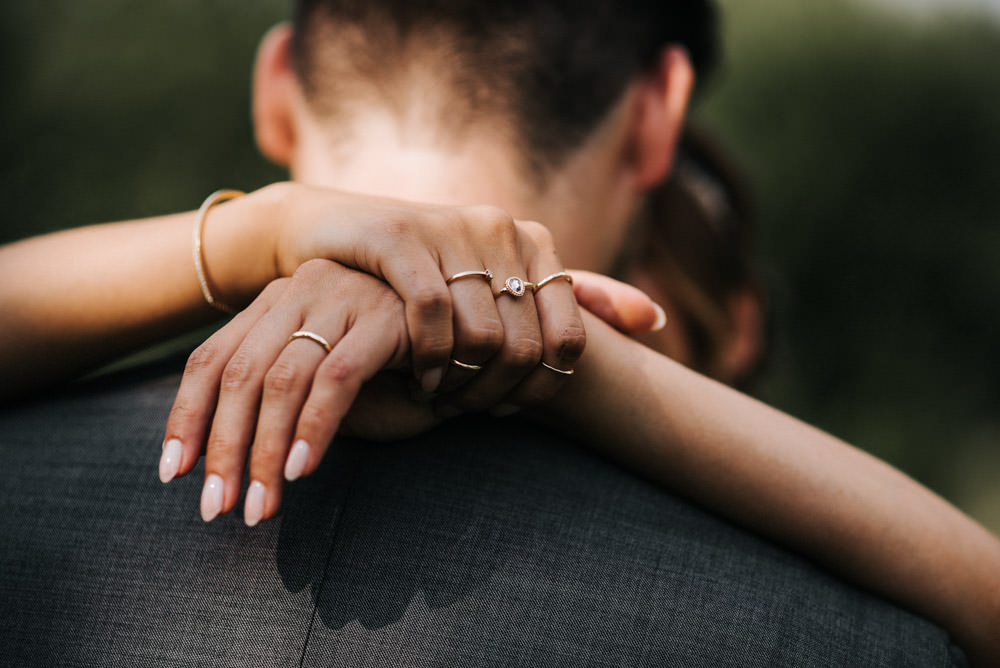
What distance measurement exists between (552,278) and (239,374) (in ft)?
1.26

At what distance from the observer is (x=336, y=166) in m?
1.42

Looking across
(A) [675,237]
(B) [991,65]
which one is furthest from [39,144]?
(B) [991,65]

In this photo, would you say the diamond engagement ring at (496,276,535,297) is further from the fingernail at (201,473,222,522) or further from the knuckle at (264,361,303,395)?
the fingernail at (201,473,222,522)

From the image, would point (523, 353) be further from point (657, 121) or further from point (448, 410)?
point (657, 121)

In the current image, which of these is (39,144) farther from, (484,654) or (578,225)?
(484,654)

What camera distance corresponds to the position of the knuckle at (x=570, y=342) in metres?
0.90

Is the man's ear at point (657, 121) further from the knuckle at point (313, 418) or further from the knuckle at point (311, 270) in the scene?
the knuckle at point (313, 418)

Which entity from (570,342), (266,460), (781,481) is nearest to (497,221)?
(570,342)

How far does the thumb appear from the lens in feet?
3.50

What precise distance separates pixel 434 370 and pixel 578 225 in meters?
0.69

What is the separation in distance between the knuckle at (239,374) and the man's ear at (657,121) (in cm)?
107

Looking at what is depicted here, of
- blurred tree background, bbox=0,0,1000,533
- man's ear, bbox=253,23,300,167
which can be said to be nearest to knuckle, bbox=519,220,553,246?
man's ear, bbox=253,23,300,167

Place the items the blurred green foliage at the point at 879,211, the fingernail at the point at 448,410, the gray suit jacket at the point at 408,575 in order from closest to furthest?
the gray suit jacket at the point at 408,575 < the fingernail at the point at 448,410 < the blurred green foliage at the point at 879,211

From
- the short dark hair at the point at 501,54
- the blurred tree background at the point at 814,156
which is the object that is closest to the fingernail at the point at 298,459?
the short dark hair at the point at 501,54
